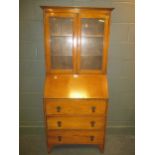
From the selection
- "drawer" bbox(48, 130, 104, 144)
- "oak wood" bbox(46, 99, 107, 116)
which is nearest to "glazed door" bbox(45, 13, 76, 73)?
"oak wood" bbox(46, 99, 107, 116)

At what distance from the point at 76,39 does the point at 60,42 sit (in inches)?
8.9

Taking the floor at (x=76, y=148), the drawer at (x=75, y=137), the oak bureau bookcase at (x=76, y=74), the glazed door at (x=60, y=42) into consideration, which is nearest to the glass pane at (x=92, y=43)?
the oak bureau bookcase at (x=76, y=74)

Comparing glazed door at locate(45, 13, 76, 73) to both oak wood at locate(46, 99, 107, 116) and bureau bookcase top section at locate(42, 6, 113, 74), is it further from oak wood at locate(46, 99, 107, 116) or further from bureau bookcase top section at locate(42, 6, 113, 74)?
oak wood at locate(46, 99, 107, 116)

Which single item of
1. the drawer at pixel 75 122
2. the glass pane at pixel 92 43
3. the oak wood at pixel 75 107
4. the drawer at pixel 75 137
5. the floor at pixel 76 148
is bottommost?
the floor at pixel 76 148

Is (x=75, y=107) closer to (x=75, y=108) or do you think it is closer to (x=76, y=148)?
(x=75, y=108)

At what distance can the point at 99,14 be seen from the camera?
2.19 metres

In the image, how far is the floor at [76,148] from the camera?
8.06 feet

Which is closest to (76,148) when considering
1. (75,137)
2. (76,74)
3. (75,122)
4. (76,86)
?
(75,137)

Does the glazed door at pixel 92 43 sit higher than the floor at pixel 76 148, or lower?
higher

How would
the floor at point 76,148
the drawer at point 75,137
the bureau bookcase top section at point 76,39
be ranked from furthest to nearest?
the floor at point 76,148 → the drawer at point 75,137 → the bureau bookcase top section at point 76,39

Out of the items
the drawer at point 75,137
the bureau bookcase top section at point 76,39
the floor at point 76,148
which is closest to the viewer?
the bureau bookcase top section at point 76,39

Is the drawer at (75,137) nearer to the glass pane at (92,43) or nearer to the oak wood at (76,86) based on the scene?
the oak wood at (76,86)

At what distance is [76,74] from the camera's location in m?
2.38

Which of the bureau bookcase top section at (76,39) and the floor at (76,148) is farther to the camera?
the floor at (76,148)
